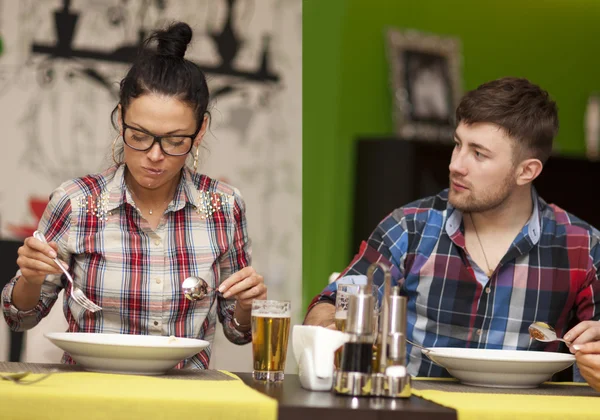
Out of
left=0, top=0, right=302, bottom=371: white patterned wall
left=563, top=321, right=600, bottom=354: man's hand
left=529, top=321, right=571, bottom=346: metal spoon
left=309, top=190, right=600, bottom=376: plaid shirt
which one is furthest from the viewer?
left=0, top=0, right=302, bottom=371: white patterned wall

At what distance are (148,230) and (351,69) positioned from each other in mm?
2264

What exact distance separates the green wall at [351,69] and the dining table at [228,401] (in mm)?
2479

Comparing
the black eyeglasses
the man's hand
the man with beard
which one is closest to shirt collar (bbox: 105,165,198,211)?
the black eyeglasses

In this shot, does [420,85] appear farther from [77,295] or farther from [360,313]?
[360,313]

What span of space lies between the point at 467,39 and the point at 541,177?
2.77 feet

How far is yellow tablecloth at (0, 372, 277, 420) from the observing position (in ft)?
4.34

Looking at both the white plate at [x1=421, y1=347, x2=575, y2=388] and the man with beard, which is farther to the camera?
the man with beard

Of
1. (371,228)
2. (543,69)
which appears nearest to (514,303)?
(371,228)

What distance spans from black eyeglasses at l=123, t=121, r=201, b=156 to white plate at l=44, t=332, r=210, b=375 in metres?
0.56

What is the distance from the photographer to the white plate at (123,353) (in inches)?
62.1

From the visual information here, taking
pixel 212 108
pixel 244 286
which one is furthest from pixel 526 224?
pixel 212 108

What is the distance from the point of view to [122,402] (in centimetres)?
134

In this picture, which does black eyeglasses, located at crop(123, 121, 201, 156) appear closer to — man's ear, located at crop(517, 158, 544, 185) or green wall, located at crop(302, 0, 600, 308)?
man's ear, located at crop(517, 158, 544, 185)

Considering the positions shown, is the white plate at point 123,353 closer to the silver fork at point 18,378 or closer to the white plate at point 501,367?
the silver fork at point 18,378
